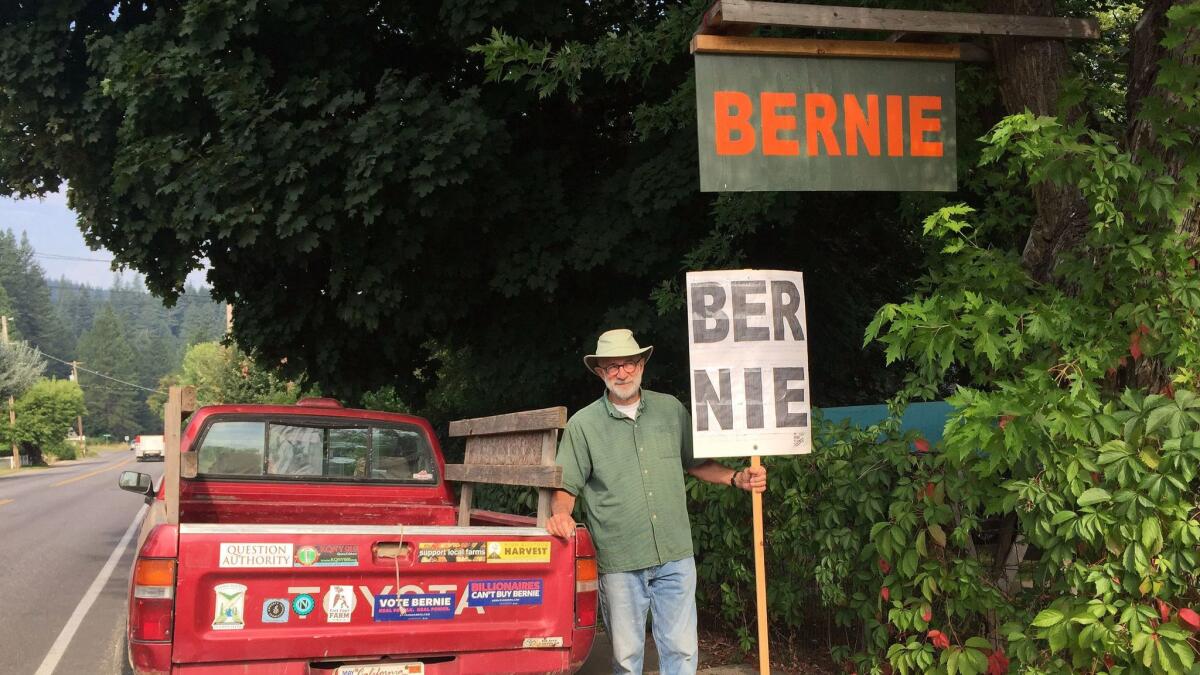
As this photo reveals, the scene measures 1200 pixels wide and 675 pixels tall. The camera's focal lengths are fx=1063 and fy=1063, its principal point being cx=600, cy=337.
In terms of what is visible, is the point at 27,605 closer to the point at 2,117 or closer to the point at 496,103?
the point at 2,117

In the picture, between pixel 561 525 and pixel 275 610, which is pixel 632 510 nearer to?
pixel 561 525

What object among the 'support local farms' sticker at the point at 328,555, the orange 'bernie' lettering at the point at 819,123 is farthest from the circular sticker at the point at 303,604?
the orange 'bernie' lettering at the point at 819,123

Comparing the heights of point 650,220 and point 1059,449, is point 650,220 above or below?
above

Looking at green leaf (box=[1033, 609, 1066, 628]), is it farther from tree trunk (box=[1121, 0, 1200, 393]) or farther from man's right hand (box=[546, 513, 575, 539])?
man's right hand (box=[546, 513, 575, 539])

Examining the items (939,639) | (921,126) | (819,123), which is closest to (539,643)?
(939,639)

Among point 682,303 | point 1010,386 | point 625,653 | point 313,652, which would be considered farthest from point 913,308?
point 682,303

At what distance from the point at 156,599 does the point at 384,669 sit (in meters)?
1.02

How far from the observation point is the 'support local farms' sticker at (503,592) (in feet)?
15.7

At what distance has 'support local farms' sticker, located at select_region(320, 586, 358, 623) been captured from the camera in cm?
450

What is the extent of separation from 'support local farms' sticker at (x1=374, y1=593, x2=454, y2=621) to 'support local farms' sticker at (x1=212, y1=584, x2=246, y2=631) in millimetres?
562

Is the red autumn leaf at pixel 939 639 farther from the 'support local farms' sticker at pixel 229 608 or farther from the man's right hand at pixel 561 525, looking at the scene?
the 'support local farms' sticker at pixel 229 608

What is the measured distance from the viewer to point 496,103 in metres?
11.0

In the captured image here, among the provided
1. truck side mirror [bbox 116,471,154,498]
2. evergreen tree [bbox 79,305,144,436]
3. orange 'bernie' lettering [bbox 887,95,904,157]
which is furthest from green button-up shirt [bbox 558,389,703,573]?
evergreen tree [bbox 79,305,144,436]

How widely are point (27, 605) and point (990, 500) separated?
990 cm
